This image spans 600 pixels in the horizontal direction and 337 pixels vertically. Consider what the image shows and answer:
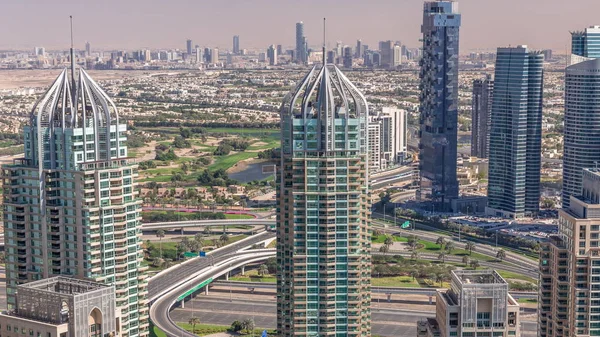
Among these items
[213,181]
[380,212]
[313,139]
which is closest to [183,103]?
[213,181]

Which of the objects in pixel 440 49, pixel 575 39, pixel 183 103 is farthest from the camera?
pixel 183 103

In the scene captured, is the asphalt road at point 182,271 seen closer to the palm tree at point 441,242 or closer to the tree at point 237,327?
the tree at point 237,327

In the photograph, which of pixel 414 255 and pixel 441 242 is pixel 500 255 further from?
pixel 414 255

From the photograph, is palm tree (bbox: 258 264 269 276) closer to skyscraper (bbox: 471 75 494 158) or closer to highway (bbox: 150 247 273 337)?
highway (bbox: 150 247 273 337)

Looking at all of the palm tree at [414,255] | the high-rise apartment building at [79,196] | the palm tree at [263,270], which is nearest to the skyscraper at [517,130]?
the palm tree at [414,255]

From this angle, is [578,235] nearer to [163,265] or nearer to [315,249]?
[315,249]

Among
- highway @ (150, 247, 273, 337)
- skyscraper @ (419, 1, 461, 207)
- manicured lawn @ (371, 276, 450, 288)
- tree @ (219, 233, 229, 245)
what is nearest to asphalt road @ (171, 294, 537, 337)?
highway @ (150, 247, 273, 337)
